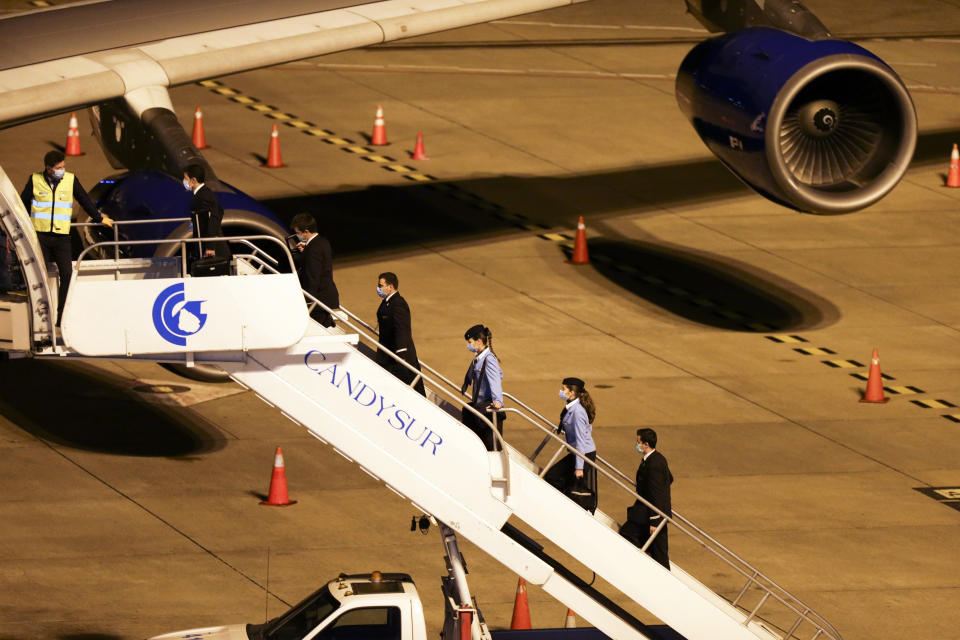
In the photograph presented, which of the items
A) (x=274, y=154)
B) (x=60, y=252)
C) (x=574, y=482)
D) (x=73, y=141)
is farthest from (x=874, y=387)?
(x=73, y=141)

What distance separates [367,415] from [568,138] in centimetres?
2124

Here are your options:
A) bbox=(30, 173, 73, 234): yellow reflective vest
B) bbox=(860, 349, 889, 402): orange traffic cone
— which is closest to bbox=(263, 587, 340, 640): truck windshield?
bbox=(30, 173, 73, 234): yellow reflective vest

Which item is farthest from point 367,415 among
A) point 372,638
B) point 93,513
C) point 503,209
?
point 503,209

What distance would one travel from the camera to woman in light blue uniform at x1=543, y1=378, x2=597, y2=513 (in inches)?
609

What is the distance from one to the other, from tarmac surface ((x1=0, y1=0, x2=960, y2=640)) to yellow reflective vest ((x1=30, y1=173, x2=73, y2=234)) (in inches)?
144

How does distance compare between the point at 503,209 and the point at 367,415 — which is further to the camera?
the point at 503,209

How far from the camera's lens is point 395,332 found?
16453mm

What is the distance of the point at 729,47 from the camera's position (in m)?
23.4

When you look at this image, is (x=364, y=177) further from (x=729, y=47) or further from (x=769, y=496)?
(x=769, y=496)

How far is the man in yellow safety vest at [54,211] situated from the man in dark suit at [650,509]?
19.5ft

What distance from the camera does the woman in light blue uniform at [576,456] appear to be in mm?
15477

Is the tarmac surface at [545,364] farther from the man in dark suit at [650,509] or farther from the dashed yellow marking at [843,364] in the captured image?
the man in dark suit at [650,509]

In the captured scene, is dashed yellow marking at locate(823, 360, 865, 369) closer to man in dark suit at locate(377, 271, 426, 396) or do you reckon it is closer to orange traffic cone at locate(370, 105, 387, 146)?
man in dark suit at locate(377, 271, 426, 396)

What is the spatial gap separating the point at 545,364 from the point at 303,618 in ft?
33.2
